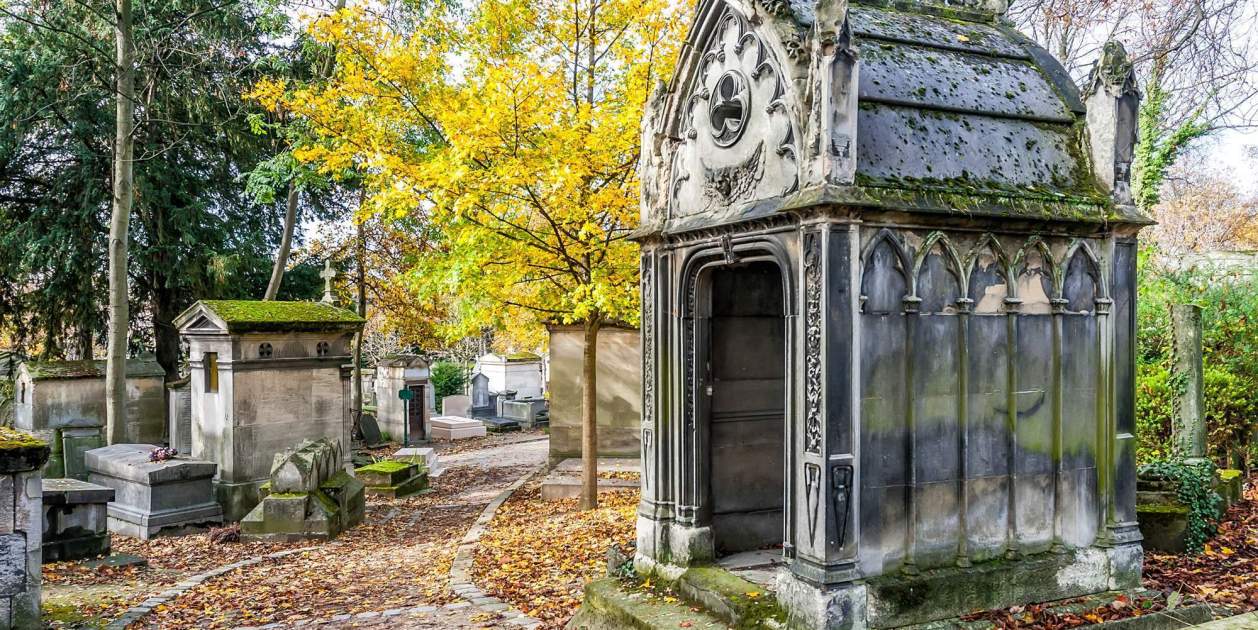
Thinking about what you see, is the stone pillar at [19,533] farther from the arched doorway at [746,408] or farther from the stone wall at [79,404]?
the stone wall at [79,404]

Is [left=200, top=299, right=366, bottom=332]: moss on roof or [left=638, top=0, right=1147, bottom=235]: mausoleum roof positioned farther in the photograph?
[left=200, top=299, right=366, bottom=332]: moss on roof

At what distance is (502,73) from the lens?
9070 mm

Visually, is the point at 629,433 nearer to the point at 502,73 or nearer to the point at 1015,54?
the point at 502,73

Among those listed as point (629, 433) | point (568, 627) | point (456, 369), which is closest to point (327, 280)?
point (629, 433)

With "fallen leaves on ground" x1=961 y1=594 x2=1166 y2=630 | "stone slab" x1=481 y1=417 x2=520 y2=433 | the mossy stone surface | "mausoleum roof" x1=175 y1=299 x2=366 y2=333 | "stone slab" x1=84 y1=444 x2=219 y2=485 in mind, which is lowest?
"stone slab" x1=481 y1=417 x2=520 y2=433

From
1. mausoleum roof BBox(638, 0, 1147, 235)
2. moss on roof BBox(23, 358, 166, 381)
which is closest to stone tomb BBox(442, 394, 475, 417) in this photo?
moss on roof BBox(23, 358, 166, 381)

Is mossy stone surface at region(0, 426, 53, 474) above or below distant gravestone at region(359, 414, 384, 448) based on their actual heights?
above

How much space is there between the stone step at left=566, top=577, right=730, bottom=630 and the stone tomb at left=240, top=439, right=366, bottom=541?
19.9 feet

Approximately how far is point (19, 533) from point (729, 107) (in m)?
6.26

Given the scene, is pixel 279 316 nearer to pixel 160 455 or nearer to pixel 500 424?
pixel 160 455

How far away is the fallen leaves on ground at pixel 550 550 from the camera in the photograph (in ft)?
23.6

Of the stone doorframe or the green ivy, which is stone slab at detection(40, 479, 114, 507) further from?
the green ivy

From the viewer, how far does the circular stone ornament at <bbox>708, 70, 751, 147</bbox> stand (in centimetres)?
572

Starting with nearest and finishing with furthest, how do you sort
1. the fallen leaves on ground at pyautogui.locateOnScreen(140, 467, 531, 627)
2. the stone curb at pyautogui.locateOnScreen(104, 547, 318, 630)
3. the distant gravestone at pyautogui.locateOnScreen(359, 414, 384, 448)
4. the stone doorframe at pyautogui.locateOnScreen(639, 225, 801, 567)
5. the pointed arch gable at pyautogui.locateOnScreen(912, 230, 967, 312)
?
the pointed arch gable at pyautogui.locateOnScreen(912, 230, 967, 312) < the stone doorframe at pyautogui.locateOnScreen(639, 225, 801, 567) < the stone curb at pyautogui.locateOnScreen(104, 547, 318, 630) < the fallen leaves on ground at pyautogui.locateOnScreen(140, 467, 531, 627) < the distant gravestone at pyautogui.locateOnScreen(359, 414, 384, 448)
